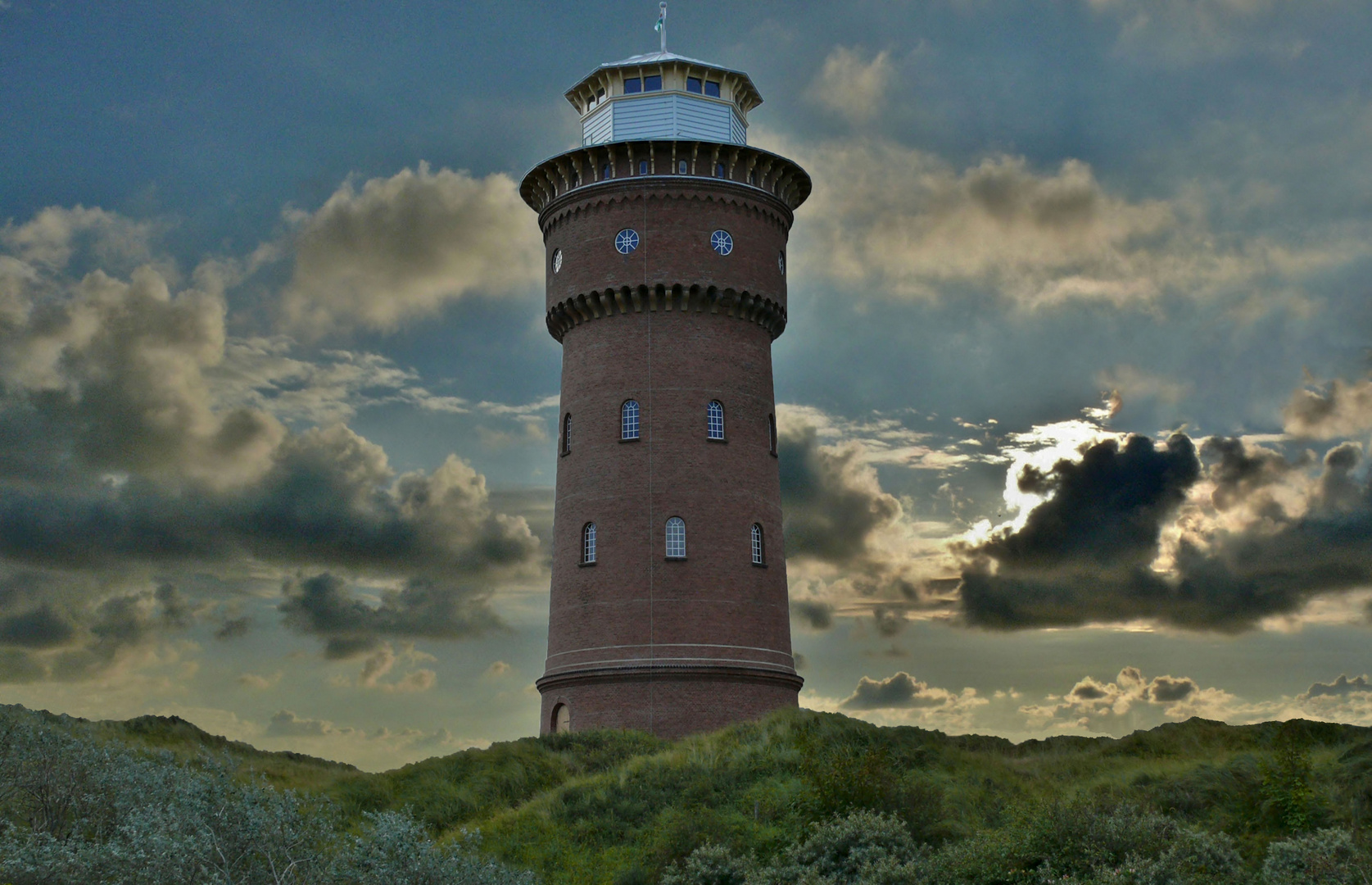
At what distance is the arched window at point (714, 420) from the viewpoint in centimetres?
3425

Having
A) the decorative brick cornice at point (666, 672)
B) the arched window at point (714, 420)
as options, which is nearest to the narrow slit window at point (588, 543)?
the decorative brick cornice at point (666, 672)

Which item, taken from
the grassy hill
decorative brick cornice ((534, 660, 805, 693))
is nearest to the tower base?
decorative brick cornice ((534, 660, 805, 693))

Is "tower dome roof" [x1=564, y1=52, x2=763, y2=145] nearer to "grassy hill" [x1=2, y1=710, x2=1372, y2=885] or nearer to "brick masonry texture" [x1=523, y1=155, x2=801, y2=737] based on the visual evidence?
"brick masonry texture" [x1=523, y1=155, x2=801, y2=737]

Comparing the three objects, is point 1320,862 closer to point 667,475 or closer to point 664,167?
point 667,475

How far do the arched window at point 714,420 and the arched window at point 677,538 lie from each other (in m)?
2.77

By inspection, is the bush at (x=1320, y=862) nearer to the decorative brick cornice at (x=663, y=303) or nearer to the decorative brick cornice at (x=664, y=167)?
the decorative brick cornice at (x=663, y=303)

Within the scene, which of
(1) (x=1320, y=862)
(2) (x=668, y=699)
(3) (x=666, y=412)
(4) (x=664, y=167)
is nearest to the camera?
(1) (x=1320, y=862)

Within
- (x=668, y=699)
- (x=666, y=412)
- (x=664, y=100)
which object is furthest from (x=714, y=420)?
(x=664, y=100)

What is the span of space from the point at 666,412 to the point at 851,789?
1523cm

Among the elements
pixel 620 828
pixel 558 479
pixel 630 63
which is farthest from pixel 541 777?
pixel 630 63

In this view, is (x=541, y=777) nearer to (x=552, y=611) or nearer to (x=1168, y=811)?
(x=552, y=611)

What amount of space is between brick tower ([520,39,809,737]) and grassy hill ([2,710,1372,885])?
322 centimetres

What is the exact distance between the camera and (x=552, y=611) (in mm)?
34594

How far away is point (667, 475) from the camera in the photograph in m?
33.5
